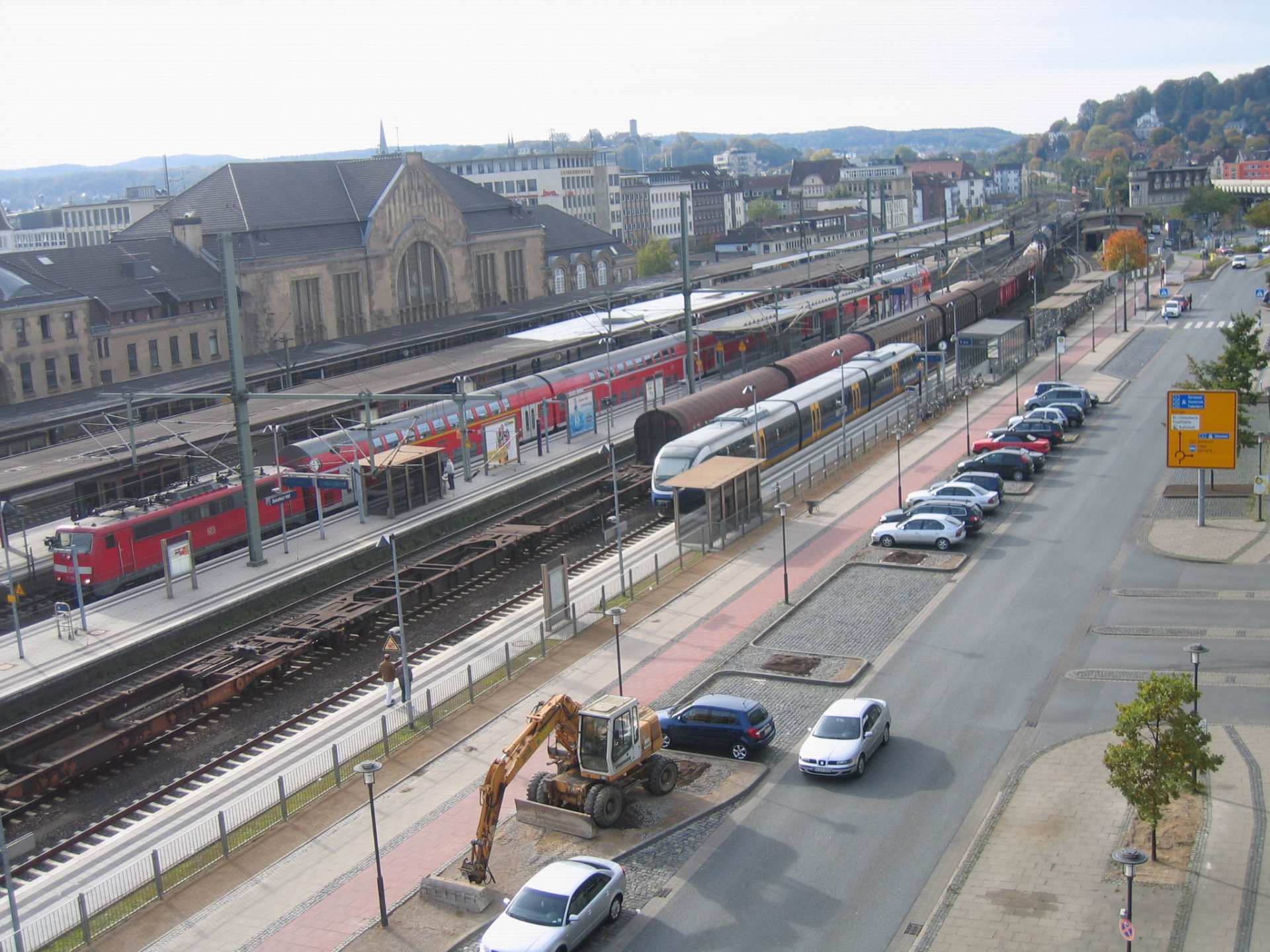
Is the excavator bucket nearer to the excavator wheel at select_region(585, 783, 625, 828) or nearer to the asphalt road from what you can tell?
the excavator wheel at select_region(585, 783, 625, 828)

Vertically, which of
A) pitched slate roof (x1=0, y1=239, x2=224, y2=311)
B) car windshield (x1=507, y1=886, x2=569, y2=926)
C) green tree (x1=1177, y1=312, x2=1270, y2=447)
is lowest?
car windshield (x1=507, y1=886, x2=569, y2=926)

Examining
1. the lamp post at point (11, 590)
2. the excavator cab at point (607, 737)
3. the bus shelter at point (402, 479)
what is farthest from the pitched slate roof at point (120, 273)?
the excavator cab at point (607, 737)

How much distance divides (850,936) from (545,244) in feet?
287

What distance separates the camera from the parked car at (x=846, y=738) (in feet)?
75.0

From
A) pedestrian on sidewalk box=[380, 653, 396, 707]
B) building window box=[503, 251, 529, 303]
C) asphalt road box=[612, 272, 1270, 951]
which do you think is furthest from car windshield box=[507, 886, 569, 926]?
building window box=[503, 251, 529, 303]

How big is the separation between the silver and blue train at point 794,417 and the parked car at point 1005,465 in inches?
289

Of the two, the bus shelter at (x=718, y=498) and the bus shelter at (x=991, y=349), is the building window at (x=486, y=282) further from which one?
the bus shelter at (x=718, y=498)

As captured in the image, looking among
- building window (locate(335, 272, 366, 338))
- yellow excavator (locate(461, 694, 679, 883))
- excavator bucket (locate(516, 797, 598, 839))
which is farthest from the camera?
building window (locate(335, 272, 366, 338))

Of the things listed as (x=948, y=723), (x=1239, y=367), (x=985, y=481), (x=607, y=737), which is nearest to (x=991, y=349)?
(x=1239, y=367)

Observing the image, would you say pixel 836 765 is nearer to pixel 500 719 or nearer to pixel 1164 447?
pixel 500 719

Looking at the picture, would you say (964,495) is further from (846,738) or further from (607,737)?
(607,737)

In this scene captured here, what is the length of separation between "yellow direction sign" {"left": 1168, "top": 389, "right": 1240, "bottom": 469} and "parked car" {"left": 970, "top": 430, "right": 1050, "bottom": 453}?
974 cm

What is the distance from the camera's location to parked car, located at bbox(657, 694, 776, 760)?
24.2 meters

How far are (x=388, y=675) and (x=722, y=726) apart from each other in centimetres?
808
